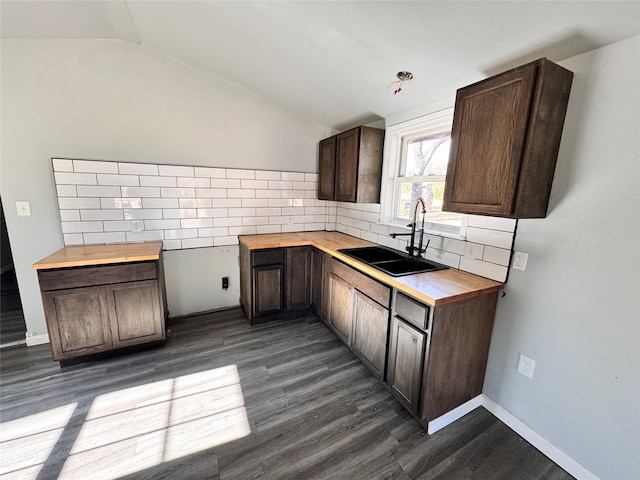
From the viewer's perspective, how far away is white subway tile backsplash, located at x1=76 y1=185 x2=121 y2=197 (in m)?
2.36

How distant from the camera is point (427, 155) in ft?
7.63

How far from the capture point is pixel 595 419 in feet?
4.44

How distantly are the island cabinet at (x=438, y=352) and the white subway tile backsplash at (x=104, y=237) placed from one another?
8.30ft

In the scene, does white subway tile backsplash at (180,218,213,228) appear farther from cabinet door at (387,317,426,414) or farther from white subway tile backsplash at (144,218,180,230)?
cabinet door at (387,317,426,414)

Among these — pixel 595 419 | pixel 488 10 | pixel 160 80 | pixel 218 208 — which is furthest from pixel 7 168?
pixel 595 419

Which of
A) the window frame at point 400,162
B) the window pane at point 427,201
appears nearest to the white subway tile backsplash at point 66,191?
the window frame at point 400,162

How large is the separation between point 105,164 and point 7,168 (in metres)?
0.66

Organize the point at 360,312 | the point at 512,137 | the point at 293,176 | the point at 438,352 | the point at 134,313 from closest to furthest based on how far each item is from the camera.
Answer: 1. the point at 512,137
2. the point at 438,352
3. the point at 360,312
4. the point at 134,313
5. the point at 293,176

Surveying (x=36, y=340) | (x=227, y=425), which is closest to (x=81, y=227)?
(x=36, y=340)

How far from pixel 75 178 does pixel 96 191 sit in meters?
0.17

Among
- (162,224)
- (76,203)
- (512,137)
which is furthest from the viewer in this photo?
(162,224)

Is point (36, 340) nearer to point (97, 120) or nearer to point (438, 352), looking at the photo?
point (97, 120)

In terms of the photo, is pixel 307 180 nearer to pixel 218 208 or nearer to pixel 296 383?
pixel 218 208

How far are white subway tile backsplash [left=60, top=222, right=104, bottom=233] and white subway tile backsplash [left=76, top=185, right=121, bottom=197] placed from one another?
0.26m
